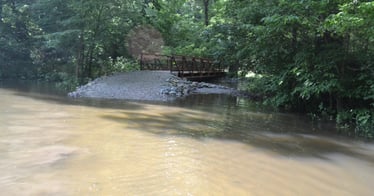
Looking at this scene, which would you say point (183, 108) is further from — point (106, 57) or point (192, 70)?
point (106, 57)

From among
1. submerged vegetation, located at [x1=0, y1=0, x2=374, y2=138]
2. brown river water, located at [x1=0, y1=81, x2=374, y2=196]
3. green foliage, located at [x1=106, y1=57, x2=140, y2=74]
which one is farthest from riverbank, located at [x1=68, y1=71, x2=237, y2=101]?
brown river water, located at [x1=0, y1=81, x2=374, y2=196]

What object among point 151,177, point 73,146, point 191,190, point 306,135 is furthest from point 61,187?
point 306,135

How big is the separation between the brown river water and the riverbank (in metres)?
4.24

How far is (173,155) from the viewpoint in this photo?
6.21 metres

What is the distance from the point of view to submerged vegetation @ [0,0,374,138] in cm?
990

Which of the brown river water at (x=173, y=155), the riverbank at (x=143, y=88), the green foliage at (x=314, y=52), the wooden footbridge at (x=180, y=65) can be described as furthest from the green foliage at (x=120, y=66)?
the brown river water at (x=173, y=155)

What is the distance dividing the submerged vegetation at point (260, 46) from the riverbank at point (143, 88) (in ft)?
6.23

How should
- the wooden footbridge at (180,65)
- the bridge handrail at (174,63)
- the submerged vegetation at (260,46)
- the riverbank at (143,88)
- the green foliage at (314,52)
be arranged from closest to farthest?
the green foliage at (314,52) < the submerged vegetation at (260,46) < the riverbank at (143,88) < the wooden footbridge at (180,65) < the bridge handrail at (174,63)

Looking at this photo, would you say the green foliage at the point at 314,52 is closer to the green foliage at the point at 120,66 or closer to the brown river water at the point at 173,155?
the brown river water at the point at 173,155

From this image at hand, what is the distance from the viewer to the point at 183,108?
12.3 metres

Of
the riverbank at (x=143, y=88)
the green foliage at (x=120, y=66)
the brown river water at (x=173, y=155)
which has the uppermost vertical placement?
the green foliage at (x=120, y=66)

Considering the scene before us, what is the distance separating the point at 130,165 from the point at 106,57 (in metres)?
17.7

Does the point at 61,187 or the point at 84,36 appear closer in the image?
the point at 61,187

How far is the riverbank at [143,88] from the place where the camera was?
48.9ft
